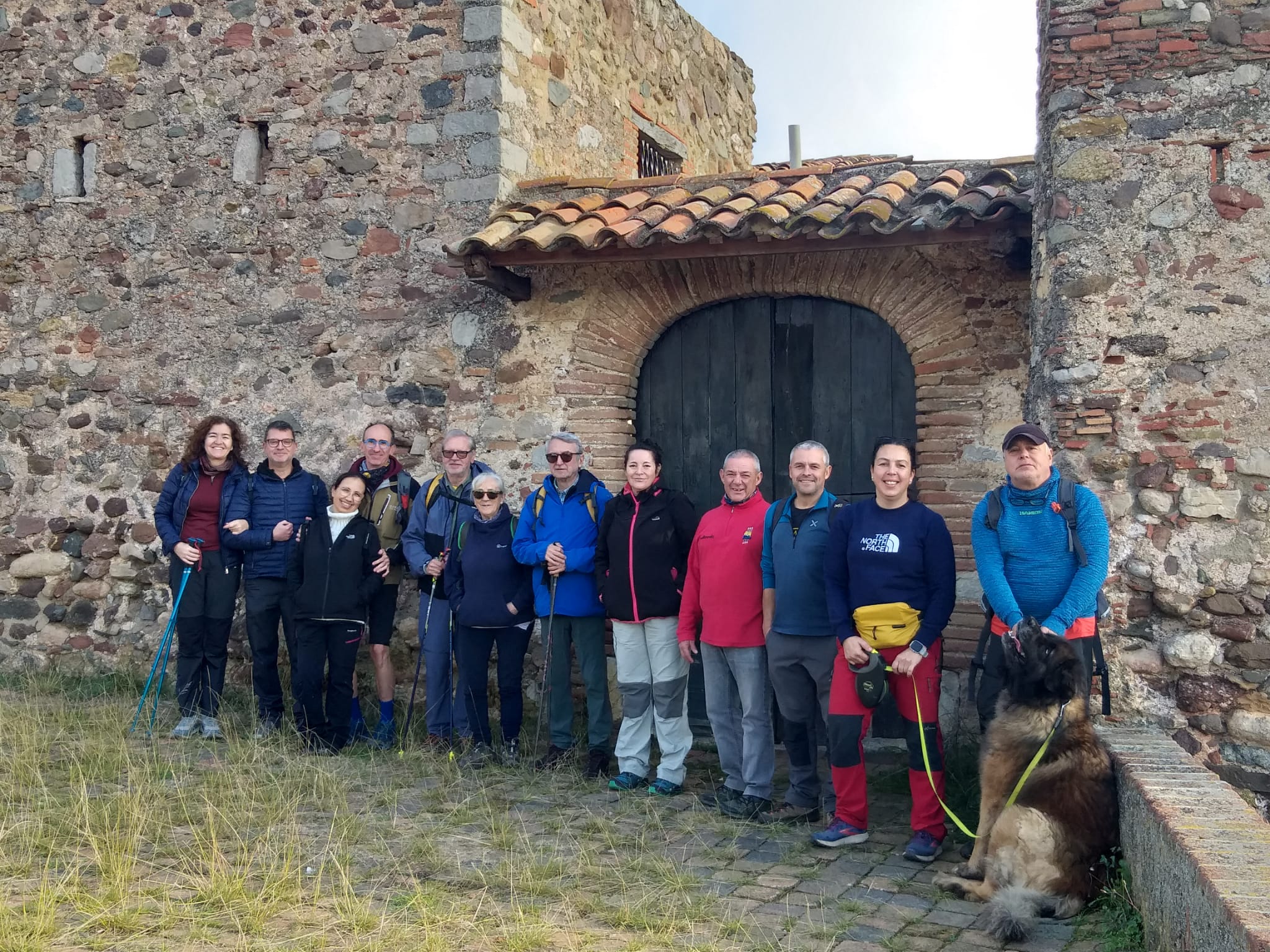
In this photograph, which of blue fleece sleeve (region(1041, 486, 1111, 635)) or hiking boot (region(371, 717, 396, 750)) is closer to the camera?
blue fleece sleeve (region(1041, 486, 1111, 635))

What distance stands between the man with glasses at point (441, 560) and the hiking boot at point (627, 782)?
0.94m

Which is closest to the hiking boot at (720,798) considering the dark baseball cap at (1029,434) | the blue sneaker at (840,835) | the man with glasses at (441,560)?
the blue sneaker at (840,835)

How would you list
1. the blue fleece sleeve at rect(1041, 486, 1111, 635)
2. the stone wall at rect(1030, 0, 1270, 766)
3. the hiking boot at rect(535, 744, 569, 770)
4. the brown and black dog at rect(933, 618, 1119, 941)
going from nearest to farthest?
the brown and black dog at rect(933, 618, 1119, 941), the blue fleece sleeve at rect(1041, 486, 1111, 635), the stone wall at rect(1030, 0, 1270, 766), the hiking boot at rect(535, 744, 569, 770)

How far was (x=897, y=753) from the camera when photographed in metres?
Answer: 5.87

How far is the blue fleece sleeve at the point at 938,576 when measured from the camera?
4.43 m

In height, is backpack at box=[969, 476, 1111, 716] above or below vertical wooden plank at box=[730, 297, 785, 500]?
below

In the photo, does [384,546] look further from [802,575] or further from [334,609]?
[802,575]

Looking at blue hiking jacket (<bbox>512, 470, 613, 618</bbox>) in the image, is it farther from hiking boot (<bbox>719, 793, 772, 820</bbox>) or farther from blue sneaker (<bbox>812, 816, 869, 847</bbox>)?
blue sneaker (<bbox>812, 816, 869, 847</bbox>)

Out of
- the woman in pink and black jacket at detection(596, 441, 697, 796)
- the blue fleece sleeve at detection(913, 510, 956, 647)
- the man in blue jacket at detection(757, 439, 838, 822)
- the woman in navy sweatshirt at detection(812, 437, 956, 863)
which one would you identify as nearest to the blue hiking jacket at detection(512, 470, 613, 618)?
the woman in pink and black jacket at detection(596, 441, 697, 796)

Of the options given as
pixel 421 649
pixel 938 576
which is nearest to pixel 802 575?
pixel 938 576

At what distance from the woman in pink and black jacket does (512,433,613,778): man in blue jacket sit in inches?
6.6

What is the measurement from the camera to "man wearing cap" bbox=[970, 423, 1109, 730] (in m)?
4.09

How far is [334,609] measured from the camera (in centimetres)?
587

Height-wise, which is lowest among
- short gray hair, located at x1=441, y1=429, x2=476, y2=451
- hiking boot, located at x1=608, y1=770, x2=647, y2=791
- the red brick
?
hiking boot, located at x1=608, y1=770, x2=647, y2=791
